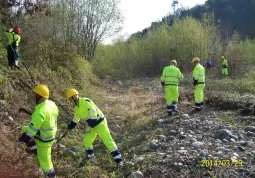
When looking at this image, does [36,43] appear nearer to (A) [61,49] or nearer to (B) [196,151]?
(A) [61,49]

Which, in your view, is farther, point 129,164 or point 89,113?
point 129,164

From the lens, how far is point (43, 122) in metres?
4.54

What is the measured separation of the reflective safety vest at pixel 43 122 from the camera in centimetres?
431

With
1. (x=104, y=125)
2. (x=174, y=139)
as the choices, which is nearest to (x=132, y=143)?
(x=174, y=139)

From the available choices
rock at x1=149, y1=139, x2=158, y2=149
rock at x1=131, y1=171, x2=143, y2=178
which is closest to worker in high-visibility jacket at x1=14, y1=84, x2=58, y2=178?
rock at x1=131, y1=171, x2=143, y2=178

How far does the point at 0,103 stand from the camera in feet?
23.9

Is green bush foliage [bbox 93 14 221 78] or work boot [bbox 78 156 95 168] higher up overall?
green bush foliage [bbox 93 14 221 78]

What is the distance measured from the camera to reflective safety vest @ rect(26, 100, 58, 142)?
431 centimetres

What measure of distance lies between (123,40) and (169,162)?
2496 cm

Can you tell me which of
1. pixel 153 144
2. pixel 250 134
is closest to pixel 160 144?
pixel 153 144

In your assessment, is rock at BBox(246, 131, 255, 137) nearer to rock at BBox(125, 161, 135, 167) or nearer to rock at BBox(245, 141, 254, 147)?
rock at BBox(245, 141, 254, 147)
